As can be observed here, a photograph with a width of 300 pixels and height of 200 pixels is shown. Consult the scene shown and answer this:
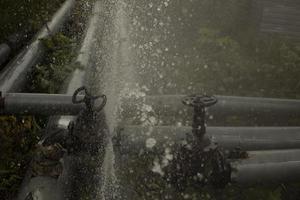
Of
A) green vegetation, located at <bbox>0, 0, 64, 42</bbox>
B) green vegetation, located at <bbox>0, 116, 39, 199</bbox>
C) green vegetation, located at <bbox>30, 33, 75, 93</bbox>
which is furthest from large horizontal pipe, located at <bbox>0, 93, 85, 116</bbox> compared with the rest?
green vegetation, located at <bbox>0, 0, 64, 42</bbox>

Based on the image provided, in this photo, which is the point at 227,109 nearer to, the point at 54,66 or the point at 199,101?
the point at 199,101

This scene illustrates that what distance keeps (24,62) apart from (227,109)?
5.35 meters

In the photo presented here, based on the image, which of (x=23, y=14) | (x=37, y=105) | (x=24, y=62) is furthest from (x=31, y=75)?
(x=23, y=14)

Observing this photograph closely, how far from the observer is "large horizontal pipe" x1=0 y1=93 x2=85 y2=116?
7.28 m

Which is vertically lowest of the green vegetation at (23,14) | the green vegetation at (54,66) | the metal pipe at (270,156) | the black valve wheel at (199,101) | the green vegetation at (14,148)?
the green vegetation at (14,148)

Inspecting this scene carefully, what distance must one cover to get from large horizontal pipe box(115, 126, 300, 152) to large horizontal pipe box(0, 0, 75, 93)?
331 centimetres

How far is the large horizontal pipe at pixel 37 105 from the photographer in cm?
728

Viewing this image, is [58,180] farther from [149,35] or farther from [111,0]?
[111,0]

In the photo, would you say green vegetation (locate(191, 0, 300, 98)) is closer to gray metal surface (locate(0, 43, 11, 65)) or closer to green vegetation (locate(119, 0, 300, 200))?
green vegetation (locate(119, 0, 300, 200))

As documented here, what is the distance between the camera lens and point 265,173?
6.13 metres

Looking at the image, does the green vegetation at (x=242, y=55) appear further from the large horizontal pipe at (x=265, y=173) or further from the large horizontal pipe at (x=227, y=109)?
the large horizontal pipe at (x=265, y=173)

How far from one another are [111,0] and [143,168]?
12.6 meters

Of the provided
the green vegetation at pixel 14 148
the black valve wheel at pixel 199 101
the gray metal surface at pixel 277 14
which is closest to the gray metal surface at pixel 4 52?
the green vegetation at pixel 14 148

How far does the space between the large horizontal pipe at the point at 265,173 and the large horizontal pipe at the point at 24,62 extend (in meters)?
5.25
